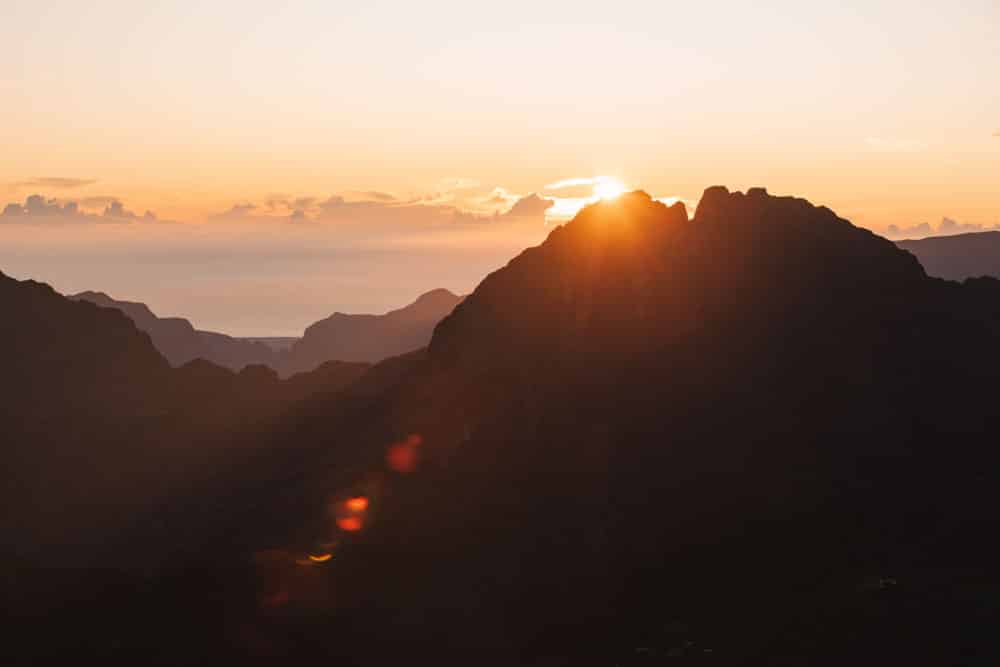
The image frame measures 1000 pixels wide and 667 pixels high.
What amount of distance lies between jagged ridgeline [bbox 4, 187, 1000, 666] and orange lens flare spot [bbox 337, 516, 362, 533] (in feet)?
1.09

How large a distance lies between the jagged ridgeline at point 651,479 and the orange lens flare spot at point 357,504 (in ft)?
0.92

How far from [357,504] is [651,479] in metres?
28.9

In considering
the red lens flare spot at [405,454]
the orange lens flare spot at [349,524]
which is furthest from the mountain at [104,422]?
the orange lens flare spot at [349,524]

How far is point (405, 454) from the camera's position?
115000mm

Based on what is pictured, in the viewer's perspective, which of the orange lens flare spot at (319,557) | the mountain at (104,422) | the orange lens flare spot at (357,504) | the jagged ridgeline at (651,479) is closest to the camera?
the jagged ridgeline at (651,479)

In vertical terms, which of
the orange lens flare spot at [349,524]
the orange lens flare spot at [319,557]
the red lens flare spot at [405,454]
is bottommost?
the orange lens flare spot at [319,557]

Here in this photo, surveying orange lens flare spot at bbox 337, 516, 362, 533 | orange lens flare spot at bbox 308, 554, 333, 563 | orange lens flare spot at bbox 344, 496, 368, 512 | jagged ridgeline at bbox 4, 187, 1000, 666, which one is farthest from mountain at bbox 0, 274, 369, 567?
orange lens flare spot at bbox 308, 554, 333, 563

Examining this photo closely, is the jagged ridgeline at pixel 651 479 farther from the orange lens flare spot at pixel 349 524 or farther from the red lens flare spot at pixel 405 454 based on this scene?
the orange lens flare spot at pixel 349 524

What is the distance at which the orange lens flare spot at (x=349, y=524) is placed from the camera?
108250 mm

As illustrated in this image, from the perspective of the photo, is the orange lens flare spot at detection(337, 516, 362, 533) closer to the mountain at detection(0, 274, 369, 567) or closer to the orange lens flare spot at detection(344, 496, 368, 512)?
the orange lens flare spot at detection(344, 496, 368, 512)

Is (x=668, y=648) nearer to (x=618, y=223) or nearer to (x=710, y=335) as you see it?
(x=710, y=335)

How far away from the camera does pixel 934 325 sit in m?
121

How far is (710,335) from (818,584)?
110 ft

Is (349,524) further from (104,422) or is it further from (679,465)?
(104,422)
